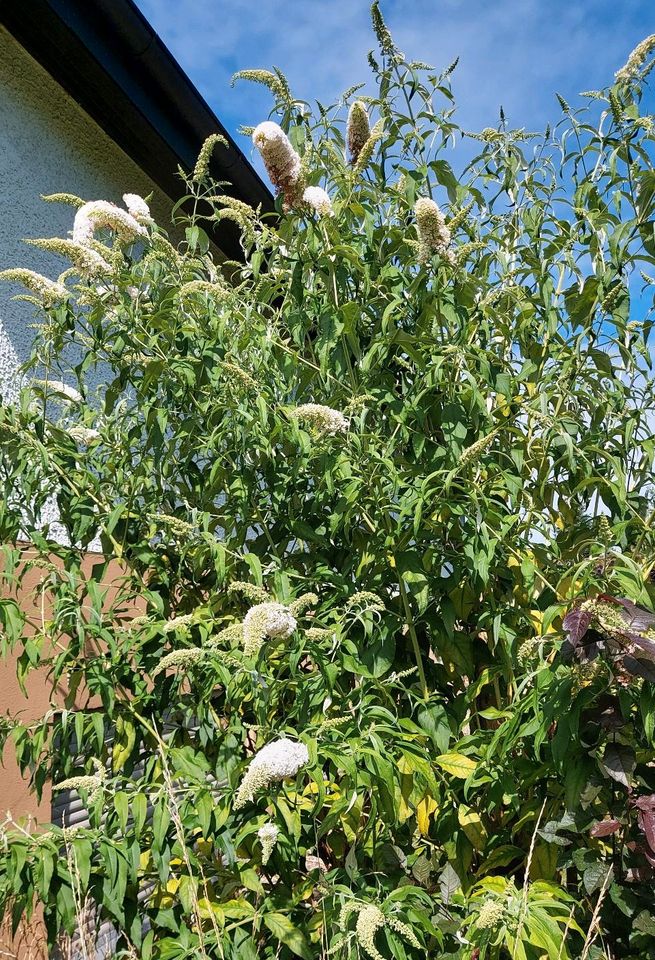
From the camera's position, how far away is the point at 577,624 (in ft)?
4.51

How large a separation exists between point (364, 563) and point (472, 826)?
710 millimetres

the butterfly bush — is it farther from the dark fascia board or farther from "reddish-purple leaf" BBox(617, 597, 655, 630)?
the dark fascia board

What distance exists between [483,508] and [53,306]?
54.7 inches

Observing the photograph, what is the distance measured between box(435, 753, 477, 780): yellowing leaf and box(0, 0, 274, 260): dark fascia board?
2.75 meters

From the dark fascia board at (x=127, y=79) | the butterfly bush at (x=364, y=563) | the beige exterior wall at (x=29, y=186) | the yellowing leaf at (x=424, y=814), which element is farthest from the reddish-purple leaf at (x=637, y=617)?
the dark fascia board at (x=127, y=79)

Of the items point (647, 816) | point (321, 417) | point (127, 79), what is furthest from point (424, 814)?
point (127, 79)

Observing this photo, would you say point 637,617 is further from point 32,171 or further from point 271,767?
point 32,171

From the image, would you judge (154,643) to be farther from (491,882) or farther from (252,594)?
(491,882)

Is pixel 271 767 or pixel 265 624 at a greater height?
pixel 265 624

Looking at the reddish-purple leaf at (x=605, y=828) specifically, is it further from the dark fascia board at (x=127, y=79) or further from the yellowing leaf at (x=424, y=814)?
the dark fascia board at (x=127, y=79)

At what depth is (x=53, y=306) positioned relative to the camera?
215 centimetres

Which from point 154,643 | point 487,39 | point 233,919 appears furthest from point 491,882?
point 487,39

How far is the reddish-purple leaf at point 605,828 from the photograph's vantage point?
4.85 feet

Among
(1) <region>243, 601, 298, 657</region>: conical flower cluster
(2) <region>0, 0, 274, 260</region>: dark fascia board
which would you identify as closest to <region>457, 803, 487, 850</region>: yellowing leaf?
(1) <region>243, 601, 298, 657</region>: conical flower cluster
